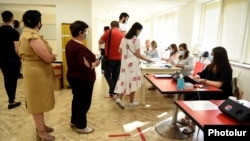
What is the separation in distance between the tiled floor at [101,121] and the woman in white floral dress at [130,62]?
1.37 ft

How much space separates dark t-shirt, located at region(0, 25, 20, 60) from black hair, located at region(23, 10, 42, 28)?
1.33m

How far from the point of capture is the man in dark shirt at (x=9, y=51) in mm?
2932

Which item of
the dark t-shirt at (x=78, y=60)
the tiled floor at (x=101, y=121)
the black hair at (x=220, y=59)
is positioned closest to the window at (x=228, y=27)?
the black hair at (x=220, y=59)

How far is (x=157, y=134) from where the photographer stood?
95.7 inches

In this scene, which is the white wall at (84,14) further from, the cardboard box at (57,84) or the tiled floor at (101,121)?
the tiled floor at (101,121)

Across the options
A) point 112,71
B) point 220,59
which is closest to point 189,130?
point 220,59

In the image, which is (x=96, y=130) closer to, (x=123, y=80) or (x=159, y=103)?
(x=123, y=80)

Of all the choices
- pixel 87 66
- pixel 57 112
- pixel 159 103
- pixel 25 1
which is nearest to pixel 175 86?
pixel 87 66

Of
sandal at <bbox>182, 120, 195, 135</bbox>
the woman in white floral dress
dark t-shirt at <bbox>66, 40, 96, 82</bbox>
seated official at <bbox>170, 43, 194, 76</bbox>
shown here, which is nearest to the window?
seated official at <bbox>170, 43, 194, 76</bbox>

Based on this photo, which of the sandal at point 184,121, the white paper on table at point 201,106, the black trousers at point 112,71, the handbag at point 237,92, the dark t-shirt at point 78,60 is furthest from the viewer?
the black trousers at point 112,71

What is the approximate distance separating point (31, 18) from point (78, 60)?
24.3 inches

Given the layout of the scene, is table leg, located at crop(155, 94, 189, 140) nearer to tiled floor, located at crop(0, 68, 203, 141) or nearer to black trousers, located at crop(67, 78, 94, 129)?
tiled floor, located at crop(0, 68, 203, 141)

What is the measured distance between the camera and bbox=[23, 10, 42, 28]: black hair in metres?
1.87

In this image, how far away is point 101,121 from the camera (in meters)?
2.75
